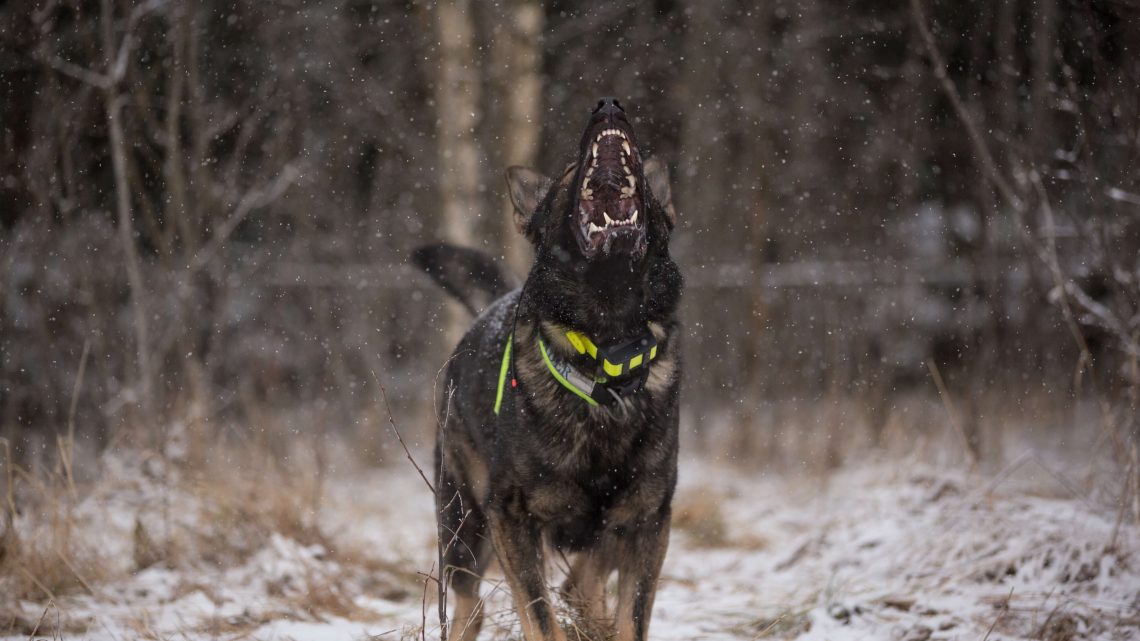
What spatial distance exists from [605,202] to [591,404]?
736mm

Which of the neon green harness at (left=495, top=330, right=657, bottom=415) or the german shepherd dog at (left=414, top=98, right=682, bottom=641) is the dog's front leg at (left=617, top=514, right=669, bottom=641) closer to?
the german shepherd dog at (left=414, top=98, right=682, bottom=641)

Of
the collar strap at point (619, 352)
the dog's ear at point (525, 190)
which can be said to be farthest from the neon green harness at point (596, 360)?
the dog's ear at point (525, 190)

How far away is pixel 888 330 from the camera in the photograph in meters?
10.4

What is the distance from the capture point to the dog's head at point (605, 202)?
278cm

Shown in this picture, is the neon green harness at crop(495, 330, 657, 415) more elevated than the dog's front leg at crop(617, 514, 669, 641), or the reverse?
the neon green harness at crop(495, 330, 657, 415)

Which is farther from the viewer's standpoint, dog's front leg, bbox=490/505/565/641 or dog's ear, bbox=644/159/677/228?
dog's ear, bbox=644/159/677/228

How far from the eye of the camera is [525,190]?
3406 mm

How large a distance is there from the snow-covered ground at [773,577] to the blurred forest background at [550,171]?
714mm

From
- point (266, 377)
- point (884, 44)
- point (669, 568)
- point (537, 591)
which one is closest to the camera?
point (537, 591)

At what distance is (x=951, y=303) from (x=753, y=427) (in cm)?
396

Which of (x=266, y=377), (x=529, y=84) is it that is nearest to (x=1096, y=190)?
(x=529, y=84)

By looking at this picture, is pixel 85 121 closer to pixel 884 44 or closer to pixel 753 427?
pixel 753 427

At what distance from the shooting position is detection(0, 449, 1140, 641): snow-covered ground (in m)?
3.45

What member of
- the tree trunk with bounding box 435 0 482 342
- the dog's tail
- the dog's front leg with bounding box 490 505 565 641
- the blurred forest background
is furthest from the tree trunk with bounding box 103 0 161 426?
the dog's front leg with bounding box 490 505 565 641
